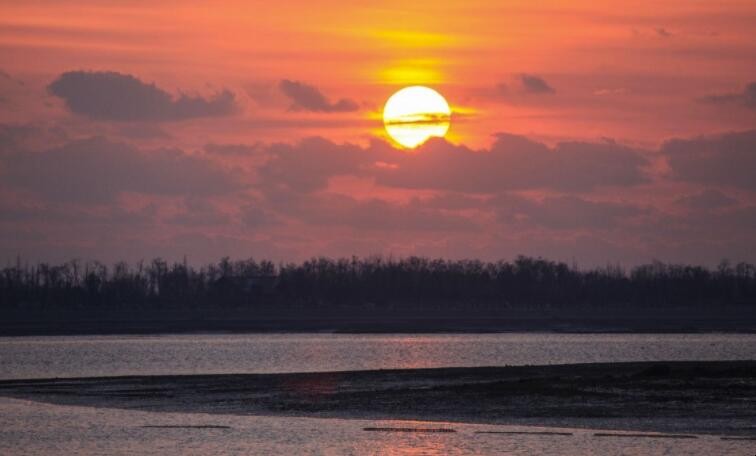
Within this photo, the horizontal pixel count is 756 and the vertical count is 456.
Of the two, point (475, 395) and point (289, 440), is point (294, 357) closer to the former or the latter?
point (475, 395)

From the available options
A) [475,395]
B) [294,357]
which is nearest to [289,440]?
[475,395]

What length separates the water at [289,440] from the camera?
40.6m

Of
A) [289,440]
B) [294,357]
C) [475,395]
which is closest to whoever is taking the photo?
[289,440]

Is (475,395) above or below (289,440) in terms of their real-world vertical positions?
above

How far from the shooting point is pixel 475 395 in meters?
57.6

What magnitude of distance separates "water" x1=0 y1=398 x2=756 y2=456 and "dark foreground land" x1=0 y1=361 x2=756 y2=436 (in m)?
2.70

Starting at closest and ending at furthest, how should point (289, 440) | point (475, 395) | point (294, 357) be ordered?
1. point (289, 440)
2. point (475, 395)
3. point (294, 357)

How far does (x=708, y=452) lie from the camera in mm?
38844

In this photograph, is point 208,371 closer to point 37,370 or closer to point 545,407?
point 37,370

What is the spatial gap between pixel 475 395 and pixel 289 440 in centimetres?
1554

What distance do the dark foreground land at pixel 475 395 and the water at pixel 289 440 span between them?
A: 270 cm

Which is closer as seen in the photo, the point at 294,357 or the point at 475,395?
the point at 475,395

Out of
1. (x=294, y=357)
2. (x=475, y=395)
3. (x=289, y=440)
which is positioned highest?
(x=294, y=357)

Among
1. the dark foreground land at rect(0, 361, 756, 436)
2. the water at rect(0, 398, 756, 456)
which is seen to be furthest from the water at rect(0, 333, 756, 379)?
the water at rect(0, 398, 756, 456)
